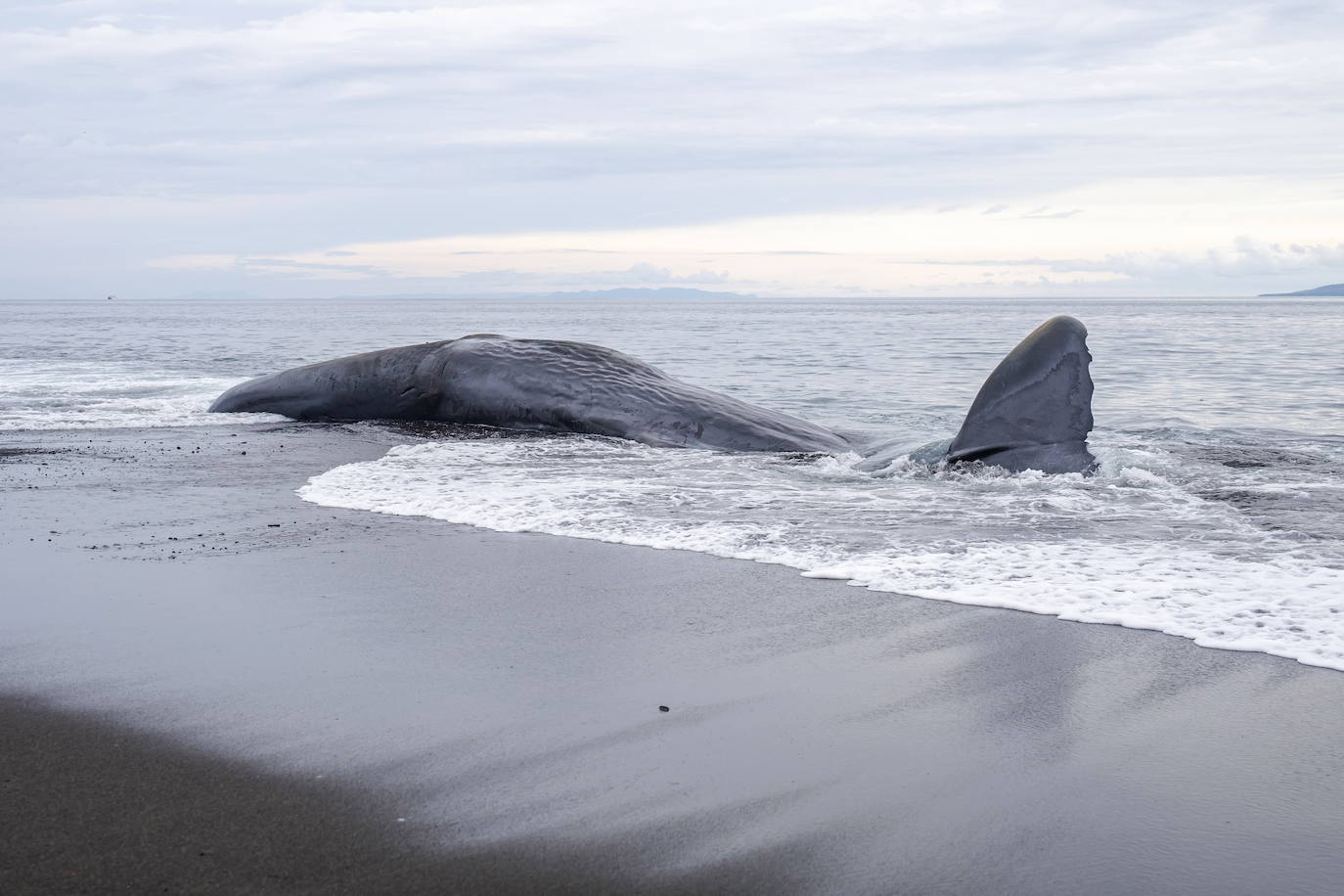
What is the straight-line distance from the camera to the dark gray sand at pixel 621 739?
2818 mm

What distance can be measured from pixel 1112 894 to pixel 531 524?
15.5 ft

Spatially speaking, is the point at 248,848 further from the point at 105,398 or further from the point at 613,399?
the point at 105,398

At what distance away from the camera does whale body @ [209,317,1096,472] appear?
27.4 ft

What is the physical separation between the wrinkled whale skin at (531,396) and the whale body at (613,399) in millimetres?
13

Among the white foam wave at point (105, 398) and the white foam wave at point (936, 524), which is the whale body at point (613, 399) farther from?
the white foam wave at point (105, 398)

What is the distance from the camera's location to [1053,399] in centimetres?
840

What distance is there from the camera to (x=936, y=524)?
6.83 metres

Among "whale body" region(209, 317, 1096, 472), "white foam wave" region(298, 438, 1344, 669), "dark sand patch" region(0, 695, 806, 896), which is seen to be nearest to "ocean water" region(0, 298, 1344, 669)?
"white foam wave" region(298, 438, 1344, 669)

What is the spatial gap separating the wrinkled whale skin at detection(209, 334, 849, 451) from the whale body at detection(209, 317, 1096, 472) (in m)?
0.01

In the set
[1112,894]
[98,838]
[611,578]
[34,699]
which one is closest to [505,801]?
[98,838]

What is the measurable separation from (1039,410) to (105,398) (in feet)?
41.4

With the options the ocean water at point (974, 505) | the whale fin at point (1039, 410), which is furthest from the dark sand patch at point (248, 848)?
the whale fin at point (1039, 410)

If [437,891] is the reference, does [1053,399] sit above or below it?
above

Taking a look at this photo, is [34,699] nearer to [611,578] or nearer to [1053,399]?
[611,578]
